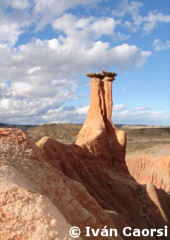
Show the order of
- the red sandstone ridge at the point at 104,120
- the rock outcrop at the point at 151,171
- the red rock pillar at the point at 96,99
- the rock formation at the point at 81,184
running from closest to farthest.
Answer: the rock formation at the point at 81,184
the red sandstone ridge at the point at 104,120
the red rock pillar at the point at 96,99
the rock outcrop at the point at 151,171

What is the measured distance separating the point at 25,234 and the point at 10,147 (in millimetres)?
3144

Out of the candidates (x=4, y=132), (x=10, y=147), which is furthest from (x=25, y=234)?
(x=4, y=132)

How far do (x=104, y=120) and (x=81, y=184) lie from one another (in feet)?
48.9

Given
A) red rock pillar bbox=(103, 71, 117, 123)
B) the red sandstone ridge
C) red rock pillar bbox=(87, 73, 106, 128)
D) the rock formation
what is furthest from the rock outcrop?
red rock pillar bbox=(87, 73, 106, 128)

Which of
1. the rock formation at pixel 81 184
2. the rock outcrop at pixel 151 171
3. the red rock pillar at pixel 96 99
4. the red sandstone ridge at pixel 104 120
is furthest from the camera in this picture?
the rock outcrop at pixel 151 171

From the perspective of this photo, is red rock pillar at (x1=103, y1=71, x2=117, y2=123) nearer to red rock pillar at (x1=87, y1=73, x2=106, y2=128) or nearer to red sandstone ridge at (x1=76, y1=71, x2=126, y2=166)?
red sandstone ridge at (x1=76, y1=71, x2=126, y2=166)

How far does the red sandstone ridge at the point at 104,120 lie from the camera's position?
2275 centimetres

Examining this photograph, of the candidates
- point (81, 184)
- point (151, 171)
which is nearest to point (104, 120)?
point (151, 171)

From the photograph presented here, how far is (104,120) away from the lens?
77.1 ft

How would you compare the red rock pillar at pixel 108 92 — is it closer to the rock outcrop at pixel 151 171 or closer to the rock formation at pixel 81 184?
the rock formation at pixel 81 184

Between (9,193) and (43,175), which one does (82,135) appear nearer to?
(43,175)

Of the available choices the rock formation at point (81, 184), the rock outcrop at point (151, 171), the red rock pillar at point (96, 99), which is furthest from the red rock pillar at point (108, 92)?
the rock outcrop at point (151, 171)

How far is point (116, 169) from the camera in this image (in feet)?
75.1

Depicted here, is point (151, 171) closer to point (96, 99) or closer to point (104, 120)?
point (104, 120)
